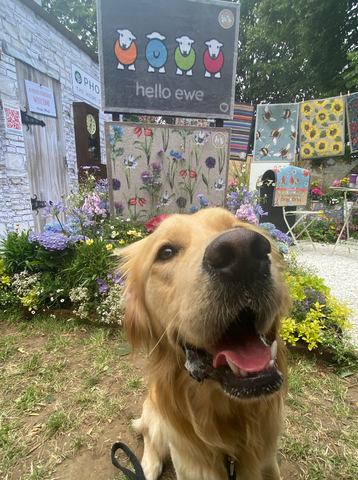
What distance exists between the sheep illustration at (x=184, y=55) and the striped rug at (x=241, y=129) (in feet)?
22.3

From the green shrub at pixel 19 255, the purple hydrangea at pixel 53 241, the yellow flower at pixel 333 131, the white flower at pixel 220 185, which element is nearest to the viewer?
the purple hydrangea at pixel 53 241

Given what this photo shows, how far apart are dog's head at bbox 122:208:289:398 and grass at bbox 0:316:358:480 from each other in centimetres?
124

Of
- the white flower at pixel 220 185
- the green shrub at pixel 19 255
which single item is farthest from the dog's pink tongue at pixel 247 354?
the white flower at pixel 220 185

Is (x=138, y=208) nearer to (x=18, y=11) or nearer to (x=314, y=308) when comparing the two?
(x=314, y=308)

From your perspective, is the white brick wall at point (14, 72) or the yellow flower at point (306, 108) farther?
the yellow flower at point (306, 108)

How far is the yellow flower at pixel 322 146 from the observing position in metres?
9.95

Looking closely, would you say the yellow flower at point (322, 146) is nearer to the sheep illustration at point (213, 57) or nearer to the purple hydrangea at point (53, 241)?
the sheep illustration at point (213, 57)

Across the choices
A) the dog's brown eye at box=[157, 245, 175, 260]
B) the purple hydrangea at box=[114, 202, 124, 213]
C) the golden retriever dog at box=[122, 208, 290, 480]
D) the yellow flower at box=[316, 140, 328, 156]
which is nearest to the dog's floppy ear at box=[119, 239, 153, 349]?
the golden retriever dog at box=[122, 208, 290, 480]

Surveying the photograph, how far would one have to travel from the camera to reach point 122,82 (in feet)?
14.0

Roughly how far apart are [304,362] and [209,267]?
2.36 m

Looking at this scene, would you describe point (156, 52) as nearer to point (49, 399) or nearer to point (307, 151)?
point (49, 399)

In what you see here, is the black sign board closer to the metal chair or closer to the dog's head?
the metal chair

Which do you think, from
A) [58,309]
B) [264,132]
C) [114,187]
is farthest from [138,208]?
[264,132]

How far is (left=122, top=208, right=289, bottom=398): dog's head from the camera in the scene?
0.97m
